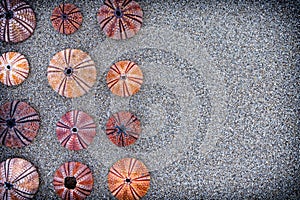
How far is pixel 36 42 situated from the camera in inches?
109

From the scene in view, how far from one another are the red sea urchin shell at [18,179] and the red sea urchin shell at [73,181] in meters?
0.17

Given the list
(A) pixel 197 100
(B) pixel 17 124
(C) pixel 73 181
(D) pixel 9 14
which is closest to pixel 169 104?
(A) pixel 197 100

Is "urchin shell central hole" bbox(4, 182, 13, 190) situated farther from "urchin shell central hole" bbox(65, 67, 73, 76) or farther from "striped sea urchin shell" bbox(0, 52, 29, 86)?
"urchin shell central hole" bbox(65, 67, 73, 76)

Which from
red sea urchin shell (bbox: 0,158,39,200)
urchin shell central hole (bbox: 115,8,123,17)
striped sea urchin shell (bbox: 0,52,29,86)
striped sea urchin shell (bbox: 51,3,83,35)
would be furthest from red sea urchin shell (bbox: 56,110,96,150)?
urchin shell central hole (bbox: 115,8,123,17)

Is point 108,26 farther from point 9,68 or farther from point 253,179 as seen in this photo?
point 253,179

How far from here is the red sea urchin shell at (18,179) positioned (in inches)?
102

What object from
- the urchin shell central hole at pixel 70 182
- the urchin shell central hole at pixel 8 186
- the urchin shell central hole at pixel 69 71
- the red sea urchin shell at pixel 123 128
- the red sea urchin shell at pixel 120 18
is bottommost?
the urchin shell central hole at pixel 8 186

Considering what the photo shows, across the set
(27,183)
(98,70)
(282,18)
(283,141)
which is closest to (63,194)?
(27,183)

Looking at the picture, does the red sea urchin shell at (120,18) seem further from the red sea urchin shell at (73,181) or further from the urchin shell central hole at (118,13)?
the red sea urchin shell at (73,181)

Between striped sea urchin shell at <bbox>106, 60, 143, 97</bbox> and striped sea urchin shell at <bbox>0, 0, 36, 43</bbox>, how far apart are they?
0.70m

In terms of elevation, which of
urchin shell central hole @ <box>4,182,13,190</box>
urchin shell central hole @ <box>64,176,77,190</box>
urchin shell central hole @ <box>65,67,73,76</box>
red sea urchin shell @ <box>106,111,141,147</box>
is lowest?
urchin shell central hole @ <box>4,182,13,190</box>

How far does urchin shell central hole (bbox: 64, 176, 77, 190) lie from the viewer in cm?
261

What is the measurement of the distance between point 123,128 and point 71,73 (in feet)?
1.77

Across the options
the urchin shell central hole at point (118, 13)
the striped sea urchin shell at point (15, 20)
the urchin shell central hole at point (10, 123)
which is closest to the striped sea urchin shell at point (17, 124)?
the urchin shell central hole at point (10, 123)
